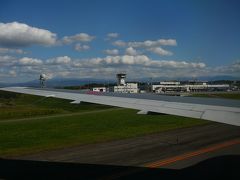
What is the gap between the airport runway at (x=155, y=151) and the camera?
13648 mm

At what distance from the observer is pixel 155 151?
15609 millimetres

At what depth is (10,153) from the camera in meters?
16.7

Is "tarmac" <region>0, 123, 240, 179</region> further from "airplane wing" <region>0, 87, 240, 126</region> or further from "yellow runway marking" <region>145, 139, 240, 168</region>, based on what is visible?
"airplane wing" <region>0, 87, 240, 126</region>

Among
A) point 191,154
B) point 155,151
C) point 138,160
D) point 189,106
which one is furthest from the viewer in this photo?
point 155,151

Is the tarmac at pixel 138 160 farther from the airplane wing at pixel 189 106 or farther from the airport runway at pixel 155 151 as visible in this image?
the airplane wing at pixel 189 106

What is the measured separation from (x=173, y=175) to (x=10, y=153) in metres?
9.52

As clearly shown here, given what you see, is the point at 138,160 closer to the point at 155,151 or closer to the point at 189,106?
the point at 155,151

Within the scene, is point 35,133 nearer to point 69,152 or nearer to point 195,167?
point 69,152

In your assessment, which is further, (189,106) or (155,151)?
(155,151)

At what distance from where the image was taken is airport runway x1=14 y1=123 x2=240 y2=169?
Answer: 1365 cm

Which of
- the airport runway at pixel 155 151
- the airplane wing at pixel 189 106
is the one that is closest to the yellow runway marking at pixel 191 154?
the airport runway at pixel 155 151

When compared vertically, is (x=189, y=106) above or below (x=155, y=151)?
above

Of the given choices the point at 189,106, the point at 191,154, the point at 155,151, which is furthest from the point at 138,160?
the point at 189,106

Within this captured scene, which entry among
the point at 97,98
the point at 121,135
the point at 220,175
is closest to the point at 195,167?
the point at 220,175
